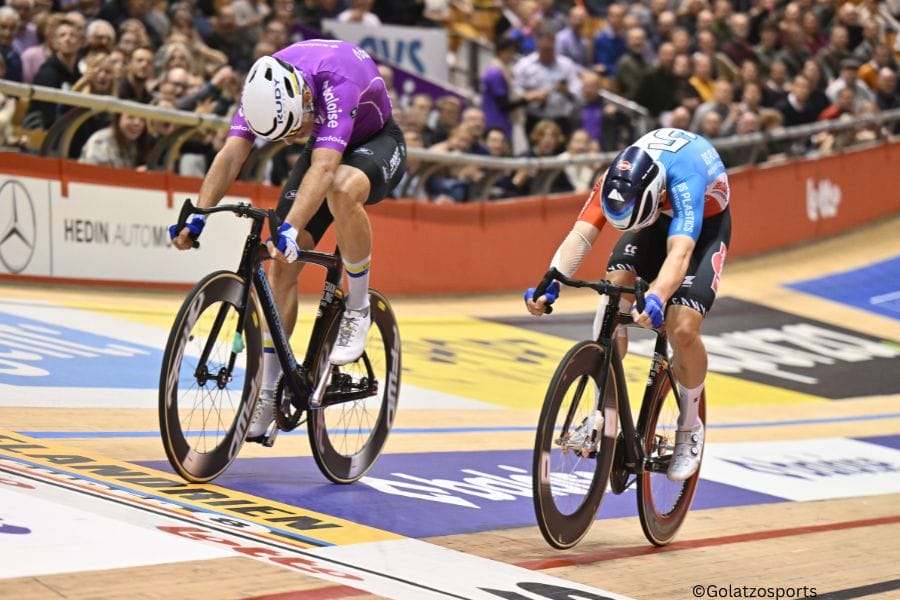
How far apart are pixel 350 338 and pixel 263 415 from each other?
49 cm

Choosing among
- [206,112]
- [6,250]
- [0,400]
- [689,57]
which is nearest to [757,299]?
[689,57]

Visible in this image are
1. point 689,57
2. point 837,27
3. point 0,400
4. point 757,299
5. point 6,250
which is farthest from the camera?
point 837,27

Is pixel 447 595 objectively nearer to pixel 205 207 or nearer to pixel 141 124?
pixel 205 207

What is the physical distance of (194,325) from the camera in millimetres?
5355

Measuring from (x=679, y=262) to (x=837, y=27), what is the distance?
44.7 feet

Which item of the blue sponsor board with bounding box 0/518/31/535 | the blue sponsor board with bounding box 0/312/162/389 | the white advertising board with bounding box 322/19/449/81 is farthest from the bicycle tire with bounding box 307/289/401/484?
the white advertising board with bounding box 322/19/449/81

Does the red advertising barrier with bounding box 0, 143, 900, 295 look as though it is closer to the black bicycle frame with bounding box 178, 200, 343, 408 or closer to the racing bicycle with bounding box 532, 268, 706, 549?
the black bicycle frame with bounding box 178, 200, 343, 408

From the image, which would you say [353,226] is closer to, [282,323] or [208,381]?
[282,323]

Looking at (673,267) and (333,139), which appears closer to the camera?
(673,267)

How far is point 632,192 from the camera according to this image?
535 cm

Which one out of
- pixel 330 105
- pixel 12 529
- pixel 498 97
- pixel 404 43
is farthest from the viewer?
pixel 404 43

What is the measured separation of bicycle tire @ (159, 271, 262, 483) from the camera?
17.5 feet

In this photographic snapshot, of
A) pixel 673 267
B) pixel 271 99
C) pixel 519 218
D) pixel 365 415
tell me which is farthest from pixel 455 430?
pixel 519 218

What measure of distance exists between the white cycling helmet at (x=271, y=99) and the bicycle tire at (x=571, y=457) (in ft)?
4.65
